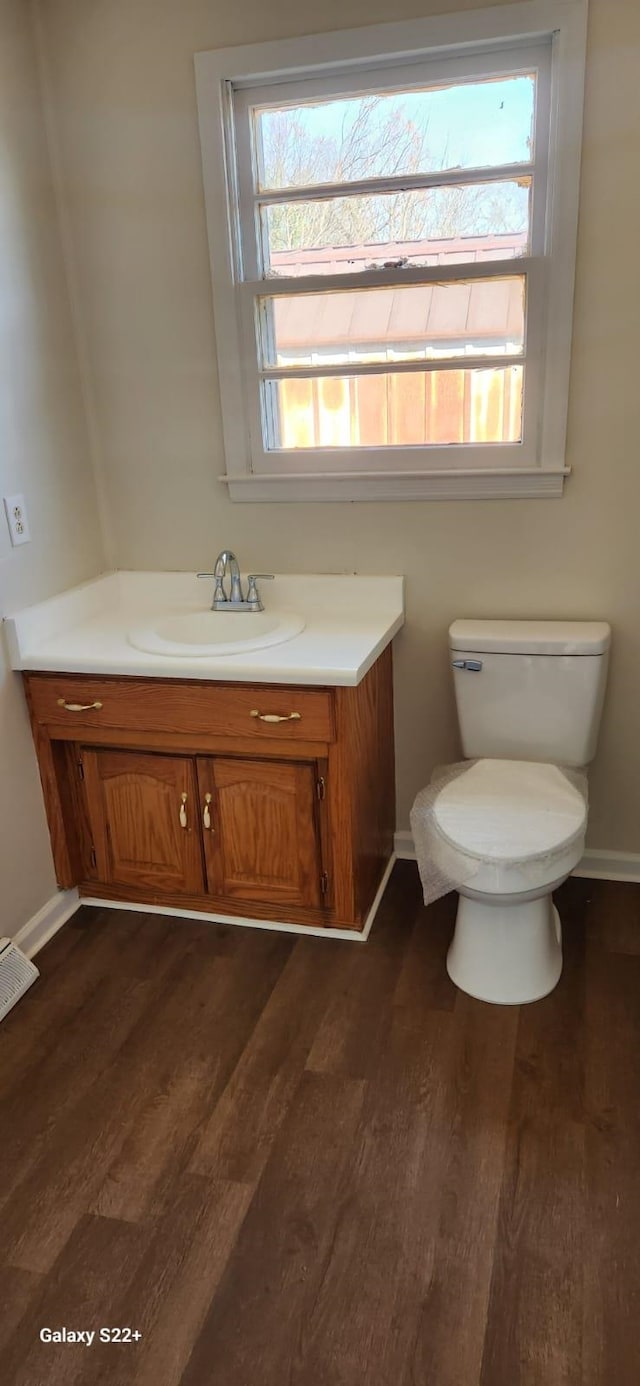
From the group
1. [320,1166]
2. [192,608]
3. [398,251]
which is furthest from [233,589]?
[320,1166]

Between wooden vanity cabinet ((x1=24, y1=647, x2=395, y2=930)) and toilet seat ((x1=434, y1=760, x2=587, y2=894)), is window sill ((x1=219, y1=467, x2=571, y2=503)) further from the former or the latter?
toilet seat ((x1=434, y1=760, x2=587, y2=894))

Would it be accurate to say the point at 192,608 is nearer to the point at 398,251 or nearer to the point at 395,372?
the point at 395,372

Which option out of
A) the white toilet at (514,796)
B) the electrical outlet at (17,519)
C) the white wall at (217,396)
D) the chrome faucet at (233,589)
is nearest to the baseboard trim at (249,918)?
the white toilet at (514,796)

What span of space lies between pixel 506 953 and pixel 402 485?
1197mm

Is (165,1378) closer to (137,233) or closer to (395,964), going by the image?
(395,964)

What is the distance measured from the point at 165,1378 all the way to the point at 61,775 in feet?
4.56

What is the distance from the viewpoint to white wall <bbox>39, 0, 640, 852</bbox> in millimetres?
2020

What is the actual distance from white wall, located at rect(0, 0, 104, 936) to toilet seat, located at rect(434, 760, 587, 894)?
107cm

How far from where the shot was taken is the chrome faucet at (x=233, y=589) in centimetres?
240

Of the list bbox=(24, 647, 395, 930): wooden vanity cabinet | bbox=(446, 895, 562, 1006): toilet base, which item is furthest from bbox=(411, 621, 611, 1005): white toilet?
bbox=(24, 647, 395, 930): wooden vanity cabinet

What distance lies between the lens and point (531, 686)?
2.19 meters

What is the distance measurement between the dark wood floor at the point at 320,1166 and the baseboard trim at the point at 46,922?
0.19 feet

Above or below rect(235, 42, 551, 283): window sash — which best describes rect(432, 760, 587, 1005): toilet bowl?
below

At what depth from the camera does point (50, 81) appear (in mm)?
2227
